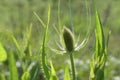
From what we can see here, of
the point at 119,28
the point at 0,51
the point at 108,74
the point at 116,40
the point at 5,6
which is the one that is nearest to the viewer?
the point at 0,51

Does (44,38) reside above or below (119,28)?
above

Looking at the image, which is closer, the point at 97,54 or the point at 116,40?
the point at 97,54

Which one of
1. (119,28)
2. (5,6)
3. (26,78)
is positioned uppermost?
(26,78)

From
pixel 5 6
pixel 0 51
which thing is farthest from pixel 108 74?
pixel 5 6

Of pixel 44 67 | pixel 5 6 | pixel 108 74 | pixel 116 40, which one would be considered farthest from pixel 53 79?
pixel 5 6

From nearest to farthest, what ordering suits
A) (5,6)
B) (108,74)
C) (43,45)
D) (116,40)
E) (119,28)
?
(43,45) < (108,74) < (116,40) < (5,6) < (119,28)

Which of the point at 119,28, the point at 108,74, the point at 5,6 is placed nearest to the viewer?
the point at 108,74

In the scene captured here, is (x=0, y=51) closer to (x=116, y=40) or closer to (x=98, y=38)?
(x=98, y=38)

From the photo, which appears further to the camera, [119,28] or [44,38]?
[119,28]

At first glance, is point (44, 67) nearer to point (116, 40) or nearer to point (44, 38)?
point (44, 38)
